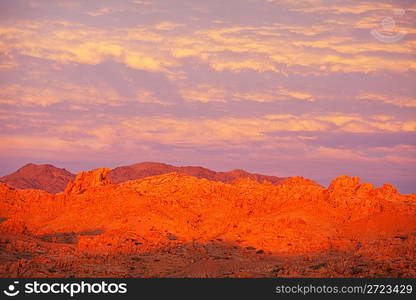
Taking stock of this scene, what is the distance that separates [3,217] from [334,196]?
31.0m

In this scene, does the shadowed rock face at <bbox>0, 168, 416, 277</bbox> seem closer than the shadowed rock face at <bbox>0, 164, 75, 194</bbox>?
Yes

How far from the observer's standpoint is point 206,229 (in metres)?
50.6

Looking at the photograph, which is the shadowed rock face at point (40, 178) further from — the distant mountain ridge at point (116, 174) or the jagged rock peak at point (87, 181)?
the jagged rock peak at point (87, 181)

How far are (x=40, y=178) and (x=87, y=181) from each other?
172 feet

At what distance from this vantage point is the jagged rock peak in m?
57.0

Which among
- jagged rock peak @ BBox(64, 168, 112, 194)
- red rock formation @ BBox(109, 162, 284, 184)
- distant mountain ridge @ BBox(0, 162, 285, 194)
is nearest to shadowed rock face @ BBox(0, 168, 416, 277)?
jagged rock peak @ BBox(64, 168, 112, 194)

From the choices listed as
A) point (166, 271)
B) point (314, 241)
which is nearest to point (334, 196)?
point (314, 241)

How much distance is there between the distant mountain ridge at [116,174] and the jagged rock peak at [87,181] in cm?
4223

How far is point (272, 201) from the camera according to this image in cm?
5578

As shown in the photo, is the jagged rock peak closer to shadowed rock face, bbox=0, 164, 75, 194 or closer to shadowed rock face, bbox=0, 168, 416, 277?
shadowed rock face, bbox=0, 168, 416, 277

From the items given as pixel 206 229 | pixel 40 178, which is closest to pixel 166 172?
pixel 40 178

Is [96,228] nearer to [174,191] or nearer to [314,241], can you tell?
[174,191]

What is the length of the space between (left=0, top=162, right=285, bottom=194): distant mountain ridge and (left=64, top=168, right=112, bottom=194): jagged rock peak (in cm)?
4223

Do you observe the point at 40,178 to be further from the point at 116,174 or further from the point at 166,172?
the point at 166,172
